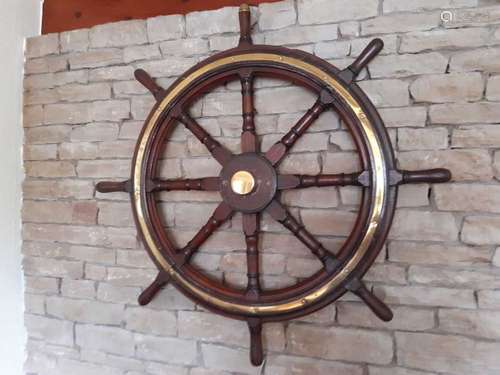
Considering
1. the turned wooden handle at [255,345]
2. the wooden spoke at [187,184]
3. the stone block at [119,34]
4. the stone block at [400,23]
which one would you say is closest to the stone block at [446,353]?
the turned wooden handle at [255,345]

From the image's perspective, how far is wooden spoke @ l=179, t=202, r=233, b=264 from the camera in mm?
1101

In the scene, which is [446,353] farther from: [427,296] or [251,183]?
[251,183]

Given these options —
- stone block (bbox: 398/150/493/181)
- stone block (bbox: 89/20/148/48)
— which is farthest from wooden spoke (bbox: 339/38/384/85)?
stone block (bbox: 89/20/148/48)

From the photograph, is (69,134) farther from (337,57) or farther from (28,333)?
(337,57)

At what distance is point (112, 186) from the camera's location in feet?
3.99

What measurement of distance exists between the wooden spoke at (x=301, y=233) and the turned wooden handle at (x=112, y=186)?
0.39 metres

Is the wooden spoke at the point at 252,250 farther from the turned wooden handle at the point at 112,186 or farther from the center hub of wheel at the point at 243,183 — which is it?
the turned wooden handle at the point at 112,186

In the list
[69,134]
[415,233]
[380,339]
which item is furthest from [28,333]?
[415,233]

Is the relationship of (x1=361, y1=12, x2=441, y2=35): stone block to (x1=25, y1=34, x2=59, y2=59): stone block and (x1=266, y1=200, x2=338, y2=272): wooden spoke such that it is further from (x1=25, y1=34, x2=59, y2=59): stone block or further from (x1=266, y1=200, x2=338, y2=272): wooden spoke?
(x1=25, y1=34, x2=59, y2=59): stone block

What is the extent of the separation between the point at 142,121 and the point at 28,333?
74 centimetres

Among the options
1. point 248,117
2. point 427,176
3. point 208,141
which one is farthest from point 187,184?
point 427,176

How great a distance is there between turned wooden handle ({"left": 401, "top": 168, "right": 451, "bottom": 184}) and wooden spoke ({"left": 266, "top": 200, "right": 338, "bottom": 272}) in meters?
0.23

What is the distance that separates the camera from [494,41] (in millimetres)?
955

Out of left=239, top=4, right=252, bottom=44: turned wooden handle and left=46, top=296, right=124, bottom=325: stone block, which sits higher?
left=239, top=4, right=252, bottom=44: turned wooden handle
